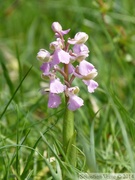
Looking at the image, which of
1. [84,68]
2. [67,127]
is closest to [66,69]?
[84,68]

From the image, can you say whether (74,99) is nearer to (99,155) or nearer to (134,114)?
(99,155)

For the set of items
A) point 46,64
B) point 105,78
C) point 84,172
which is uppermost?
point 105,78

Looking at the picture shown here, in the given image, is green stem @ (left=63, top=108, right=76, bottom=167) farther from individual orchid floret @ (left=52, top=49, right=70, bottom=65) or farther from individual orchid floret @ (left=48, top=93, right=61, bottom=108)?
individual orchid floret @ (left=52, top=49, right=70, bottom=65)

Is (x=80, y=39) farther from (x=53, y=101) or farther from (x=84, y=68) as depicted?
(x=53, y=101)

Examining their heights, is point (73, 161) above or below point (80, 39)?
below

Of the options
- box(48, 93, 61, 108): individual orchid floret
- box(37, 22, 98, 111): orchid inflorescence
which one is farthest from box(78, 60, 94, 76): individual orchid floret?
box(48, 93, 61, 108): individual orchid floret

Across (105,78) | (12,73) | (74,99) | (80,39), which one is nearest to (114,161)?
(74,99)

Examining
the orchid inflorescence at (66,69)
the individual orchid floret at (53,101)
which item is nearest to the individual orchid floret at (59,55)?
the orchid inflorescence at (66,69)

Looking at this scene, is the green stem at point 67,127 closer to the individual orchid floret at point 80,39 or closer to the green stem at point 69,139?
the green stem at point 69,139

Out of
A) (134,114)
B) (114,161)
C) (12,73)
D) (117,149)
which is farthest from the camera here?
(12,73)
